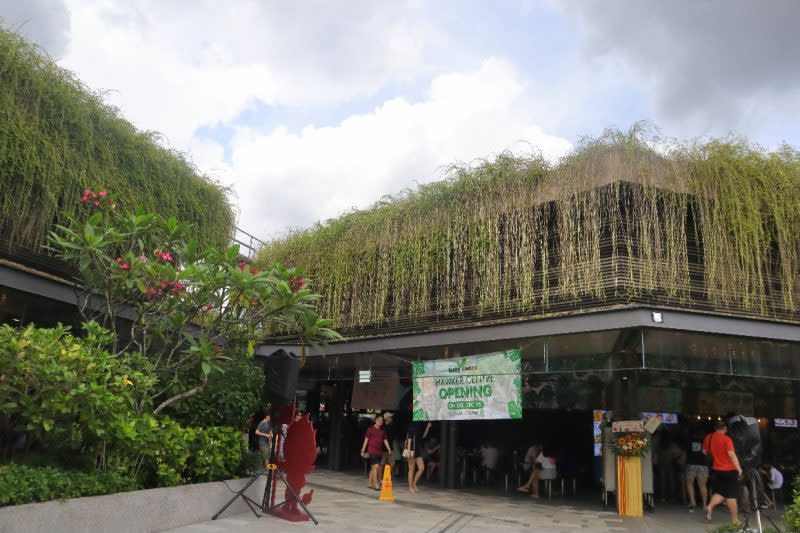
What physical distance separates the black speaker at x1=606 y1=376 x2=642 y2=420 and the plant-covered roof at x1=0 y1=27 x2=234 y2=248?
9.65m

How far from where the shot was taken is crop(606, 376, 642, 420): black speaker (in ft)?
37.0

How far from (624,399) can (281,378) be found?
7.05 m

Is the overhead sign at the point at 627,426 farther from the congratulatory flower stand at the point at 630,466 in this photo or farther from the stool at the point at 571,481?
the stool at the point at 571,481

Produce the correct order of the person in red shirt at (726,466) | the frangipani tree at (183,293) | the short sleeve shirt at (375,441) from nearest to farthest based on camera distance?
the frangipani tree at (183,293), the person in red shirt at (726,466), the short sleeve shirt at (375,441)

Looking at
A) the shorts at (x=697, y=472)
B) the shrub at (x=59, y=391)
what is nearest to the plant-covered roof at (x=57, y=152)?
the shrub at (x=59, y=391)

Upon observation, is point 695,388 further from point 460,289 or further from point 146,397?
point 146,397

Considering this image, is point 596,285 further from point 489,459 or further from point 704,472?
point 489,459

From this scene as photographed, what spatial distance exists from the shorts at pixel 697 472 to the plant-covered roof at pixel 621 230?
359 centimetres

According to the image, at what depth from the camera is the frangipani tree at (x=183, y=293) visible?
27.5ft

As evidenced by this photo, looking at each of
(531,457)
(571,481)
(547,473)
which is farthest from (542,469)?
(571,481)

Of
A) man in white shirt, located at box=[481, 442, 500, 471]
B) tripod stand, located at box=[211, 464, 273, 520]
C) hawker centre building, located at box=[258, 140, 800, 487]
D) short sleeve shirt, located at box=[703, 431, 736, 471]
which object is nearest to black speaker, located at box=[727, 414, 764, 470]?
short sleeve shirt, located at box=[703, 431, 736, 471]

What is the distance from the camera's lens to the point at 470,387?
1191cm

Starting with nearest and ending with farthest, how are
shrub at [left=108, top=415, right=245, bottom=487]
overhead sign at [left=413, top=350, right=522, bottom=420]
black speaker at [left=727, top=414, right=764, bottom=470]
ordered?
shrub at [left=108, top=415, right=245, bottom=487] < black speaker at [left=727, top=414, right=764, bottom=470] < overhead sign at [left=413, top=350, right=522, bottom=420]

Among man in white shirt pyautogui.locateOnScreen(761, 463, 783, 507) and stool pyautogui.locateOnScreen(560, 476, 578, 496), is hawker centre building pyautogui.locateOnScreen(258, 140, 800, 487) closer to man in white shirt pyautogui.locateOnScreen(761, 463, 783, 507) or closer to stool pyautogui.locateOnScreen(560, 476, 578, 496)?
stool pyautogui.locateOnScreen(560, 476, 578, 496)
